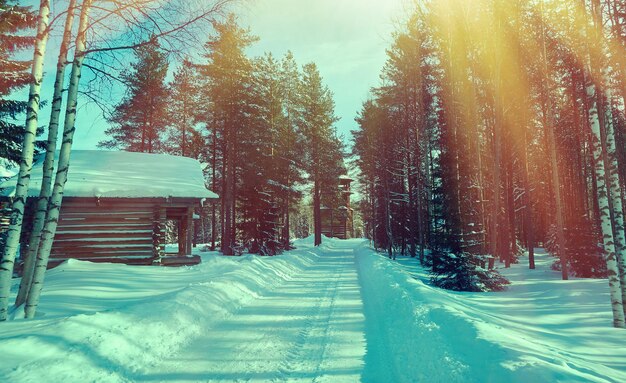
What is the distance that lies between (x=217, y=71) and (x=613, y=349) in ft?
83.6

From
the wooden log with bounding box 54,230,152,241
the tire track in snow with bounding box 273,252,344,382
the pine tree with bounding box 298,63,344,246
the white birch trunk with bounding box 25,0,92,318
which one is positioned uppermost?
the pine tree with bounding box 298,63,344,246

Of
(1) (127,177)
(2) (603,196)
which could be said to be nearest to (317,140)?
(1) (127,177)

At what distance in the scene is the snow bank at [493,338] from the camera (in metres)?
3.86

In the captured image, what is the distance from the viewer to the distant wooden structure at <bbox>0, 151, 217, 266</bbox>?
14141mm

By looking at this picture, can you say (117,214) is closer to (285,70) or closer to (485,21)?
(485,21)

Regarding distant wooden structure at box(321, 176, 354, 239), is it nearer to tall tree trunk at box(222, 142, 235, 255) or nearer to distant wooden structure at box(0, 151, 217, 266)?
tall tree trunk at box(222, 142, 235, 255)

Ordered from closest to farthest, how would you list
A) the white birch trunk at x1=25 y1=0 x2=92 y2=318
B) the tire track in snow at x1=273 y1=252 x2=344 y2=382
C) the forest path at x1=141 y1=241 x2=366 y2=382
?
the forest path at x1=141 y1=241 x2=366 y2=382
the tire track in snow at x1=273 y1=252 x2=344 y2=382
the white birch trunk at x1=25 y1=0 x2=92 y2=318

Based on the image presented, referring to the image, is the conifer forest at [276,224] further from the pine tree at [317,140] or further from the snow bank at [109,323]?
the pine tree at [317,140]

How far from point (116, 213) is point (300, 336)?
1243 cm

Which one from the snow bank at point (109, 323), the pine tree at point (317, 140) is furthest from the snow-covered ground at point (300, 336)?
the pine tree at point (317, 140)

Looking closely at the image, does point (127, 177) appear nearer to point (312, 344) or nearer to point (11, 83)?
point (11, 83)

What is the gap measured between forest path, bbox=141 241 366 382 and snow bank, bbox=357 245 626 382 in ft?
1.39

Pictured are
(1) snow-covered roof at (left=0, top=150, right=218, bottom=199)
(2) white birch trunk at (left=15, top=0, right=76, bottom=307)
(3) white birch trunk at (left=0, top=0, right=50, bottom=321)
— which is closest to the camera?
(3) white birch trunk at (left=0, top=0, right=50, bottom=321)

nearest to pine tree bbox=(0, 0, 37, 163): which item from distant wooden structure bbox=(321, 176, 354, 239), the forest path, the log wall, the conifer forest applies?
the conifer forest
